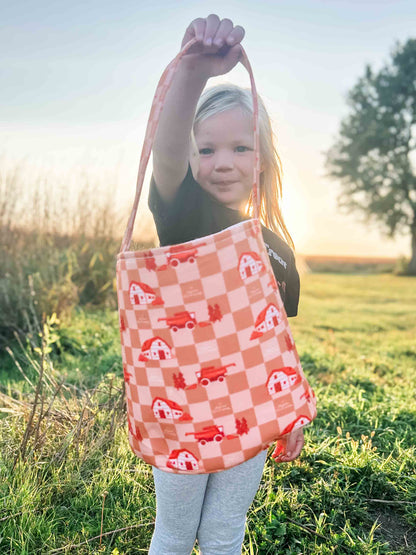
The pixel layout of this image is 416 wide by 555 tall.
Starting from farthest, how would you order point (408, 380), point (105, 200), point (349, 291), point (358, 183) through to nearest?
1. point (358, 183)
2. point (349, 291)
3. point (105, 200)
4. point (408, 380)

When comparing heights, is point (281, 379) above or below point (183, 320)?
below

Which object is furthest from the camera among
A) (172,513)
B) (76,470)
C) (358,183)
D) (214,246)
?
(358,183)

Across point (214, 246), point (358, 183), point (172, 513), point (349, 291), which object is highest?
point (358, 183)

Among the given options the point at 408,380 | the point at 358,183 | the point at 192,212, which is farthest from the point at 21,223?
the point at 358,183

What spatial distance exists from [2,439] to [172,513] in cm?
138

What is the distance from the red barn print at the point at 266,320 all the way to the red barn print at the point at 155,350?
0.67ft

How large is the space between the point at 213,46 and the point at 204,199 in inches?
16.6

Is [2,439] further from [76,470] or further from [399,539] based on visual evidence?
[399,539]

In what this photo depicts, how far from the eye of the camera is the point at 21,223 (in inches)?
255

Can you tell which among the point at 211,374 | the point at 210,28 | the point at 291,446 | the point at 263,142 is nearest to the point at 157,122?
the point at 210,28

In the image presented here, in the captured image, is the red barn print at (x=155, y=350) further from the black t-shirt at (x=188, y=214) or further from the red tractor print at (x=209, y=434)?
the black t-shirt at (x=188, y=214)

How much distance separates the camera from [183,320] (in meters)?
1.09

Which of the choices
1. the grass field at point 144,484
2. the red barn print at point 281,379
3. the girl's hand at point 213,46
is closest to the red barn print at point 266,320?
the red barn print at point 281,379

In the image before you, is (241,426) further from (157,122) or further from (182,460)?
(157,122)
